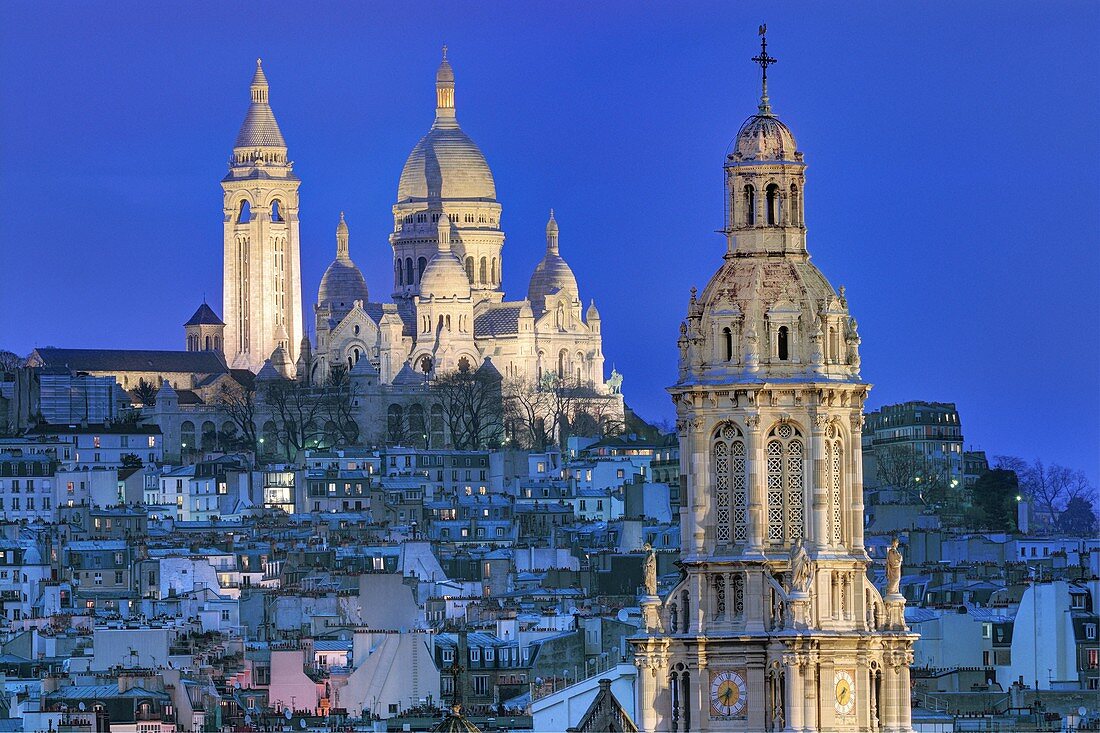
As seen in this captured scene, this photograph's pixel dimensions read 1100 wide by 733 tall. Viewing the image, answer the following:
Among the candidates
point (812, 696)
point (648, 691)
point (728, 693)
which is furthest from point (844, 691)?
point (648, 691)

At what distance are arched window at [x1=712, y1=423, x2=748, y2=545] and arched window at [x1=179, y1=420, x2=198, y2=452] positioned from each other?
136m

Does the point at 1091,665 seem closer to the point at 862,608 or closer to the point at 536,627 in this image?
the point at 536,627

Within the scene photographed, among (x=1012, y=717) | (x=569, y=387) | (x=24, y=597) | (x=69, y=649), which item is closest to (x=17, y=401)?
(x=569, y=387)

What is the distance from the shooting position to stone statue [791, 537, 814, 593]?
3027 cm

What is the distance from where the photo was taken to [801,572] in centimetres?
3030

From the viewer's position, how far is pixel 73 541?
109125 mm

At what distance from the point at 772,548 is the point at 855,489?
2.91 feet

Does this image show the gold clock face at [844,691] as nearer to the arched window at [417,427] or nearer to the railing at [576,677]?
the railing at [576,677]

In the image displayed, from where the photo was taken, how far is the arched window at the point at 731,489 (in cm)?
3077

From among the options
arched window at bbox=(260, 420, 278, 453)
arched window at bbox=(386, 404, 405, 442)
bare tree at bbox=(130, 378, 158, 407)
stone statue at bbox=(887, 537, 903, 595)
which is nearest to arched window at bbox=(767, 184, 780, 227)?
stone statue at bbox=(887, 537, 903, 595)

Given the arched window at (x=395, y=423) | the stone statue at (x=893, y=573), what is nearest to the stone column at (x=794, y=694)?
the stone statue at (x=893, y=573)

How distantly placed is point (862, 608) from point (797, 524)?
82 centimetres

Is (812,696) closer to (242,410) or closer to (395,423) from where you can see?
(395,423)

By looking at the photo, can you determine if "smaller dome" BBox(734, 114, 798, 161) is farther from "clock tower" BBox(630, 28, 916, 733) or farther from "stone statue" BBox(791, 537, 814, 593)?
"stone statue" BBox(791, 537, 814, 593)
